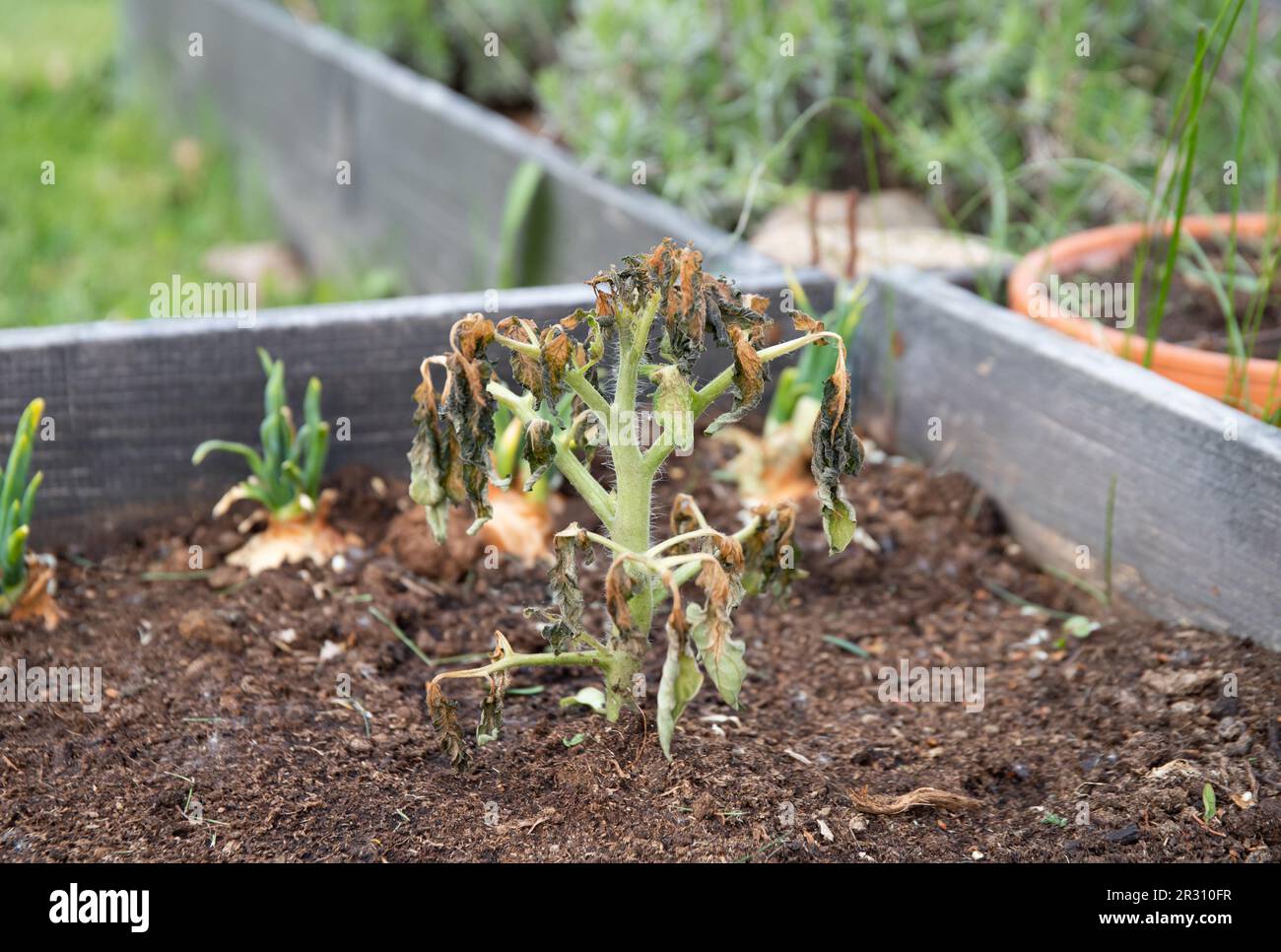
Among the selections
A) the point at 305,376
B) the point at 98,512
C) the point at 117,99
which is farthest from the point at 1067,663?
the point at 117,99

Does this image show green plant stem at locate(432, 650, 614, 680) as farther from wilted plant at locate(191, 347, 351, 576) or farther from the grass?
the grass

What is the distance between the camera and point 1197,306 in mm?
3039

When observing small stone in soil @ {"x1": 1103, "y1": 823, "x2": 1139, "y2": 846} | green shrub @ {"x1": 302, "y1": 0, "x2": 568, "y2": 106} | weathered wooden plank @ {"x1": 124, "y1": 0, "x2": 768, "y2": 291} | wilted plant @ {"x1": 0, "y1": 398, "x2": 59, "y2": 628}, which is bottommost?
small stone in soil @ {"x1": 1103, "y1": 823, "x2": 1139, "y2": 846}

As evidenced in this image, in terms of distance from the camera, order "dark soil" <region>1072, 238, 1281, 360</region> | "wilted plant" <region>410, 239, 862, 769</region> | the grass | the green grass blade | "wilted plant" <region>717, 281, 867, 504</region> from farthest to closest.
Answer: the grass
the green grass blade
"dark soil" <region>1072, 238, 1281, 360</region>
"wilted plant" <region>717, 281, 867, 504</region>
"wilted plant" <region>410, 239, 862, 769</region>

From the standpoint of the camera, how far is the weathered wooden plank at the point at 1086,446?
83.2 inches

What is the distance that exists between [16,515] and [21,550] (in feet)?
0.20

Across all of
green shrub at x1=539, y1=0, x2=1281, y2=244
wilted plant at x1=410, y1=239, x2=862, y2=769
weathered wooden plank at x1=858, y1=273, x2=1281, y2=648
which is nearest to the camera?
wilted plant at x1=410, y1=239, x2=862, y2=769

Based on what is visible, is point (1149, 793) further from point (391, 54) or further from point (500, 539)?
point (391, 54)

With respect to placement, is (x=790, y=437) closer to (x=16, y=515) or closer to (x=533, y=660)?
(x=533, y=660)

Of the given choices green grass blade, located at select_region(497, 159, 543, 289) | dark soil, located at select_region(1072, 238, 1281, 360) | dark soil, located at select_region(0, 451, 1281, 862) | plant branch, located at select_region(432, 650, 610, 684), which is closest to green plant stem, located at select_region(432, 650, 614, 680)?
plant branch, located at select_region(432, 650, 610, 684)

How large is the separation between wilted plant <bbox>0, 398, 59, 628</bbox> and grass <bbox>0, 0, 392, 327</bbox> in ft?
6.74

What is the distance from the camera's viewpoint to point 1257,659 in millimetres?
2043

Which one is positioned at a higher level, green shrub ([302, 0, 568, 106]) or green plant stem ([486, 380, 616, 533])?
green shrub ([302, 0, 568, 106])

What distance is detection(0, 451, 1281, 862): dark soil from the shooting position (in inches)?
67.2
